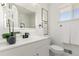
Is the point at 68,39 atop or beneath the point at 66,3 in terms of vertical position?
beneath

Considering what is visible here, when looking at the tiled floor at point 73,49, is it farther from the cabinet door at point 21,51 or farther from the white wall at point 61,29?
the cabinet door at point 21,51

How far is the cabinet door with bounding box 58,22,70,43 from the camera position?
5.32 ft

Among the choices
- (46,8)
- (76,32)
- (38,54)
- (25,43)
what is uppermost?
(46,8)

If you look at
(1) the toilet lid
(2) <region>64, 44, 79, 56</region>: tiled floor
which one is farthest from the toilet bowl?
(2) <region>64, 44, 79, 56</region>: tiled floor

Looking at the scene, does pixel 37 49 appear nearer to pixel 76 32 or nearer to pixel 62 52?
pixel 62 52

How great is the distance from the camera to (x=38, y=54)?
1554 mm

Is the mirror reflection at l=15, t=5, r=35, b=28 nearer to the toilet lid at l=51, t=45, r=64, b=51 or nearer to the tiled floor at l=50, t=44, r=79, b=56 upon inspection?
the toilet lid at l=51, t=45, r=64, b=51

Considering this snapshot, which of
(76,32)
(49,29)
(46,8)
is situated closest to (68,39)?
(76,32)

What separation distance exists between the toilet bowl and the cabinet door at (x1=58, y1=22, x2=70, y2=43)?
0.47ft

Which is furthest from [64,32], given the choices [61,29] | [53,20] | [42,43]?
→ [42,43]

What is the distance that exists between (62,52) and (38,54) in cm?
39

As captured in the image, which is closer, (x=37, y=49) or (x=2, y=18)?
(x=2, y=18)

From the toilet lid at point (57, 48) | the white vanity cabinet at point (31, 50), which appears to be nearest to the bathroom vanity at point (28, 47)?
the white vanity cabinet at point (31, 50)

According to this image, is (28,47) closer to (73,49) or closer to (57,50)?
(57,50)
